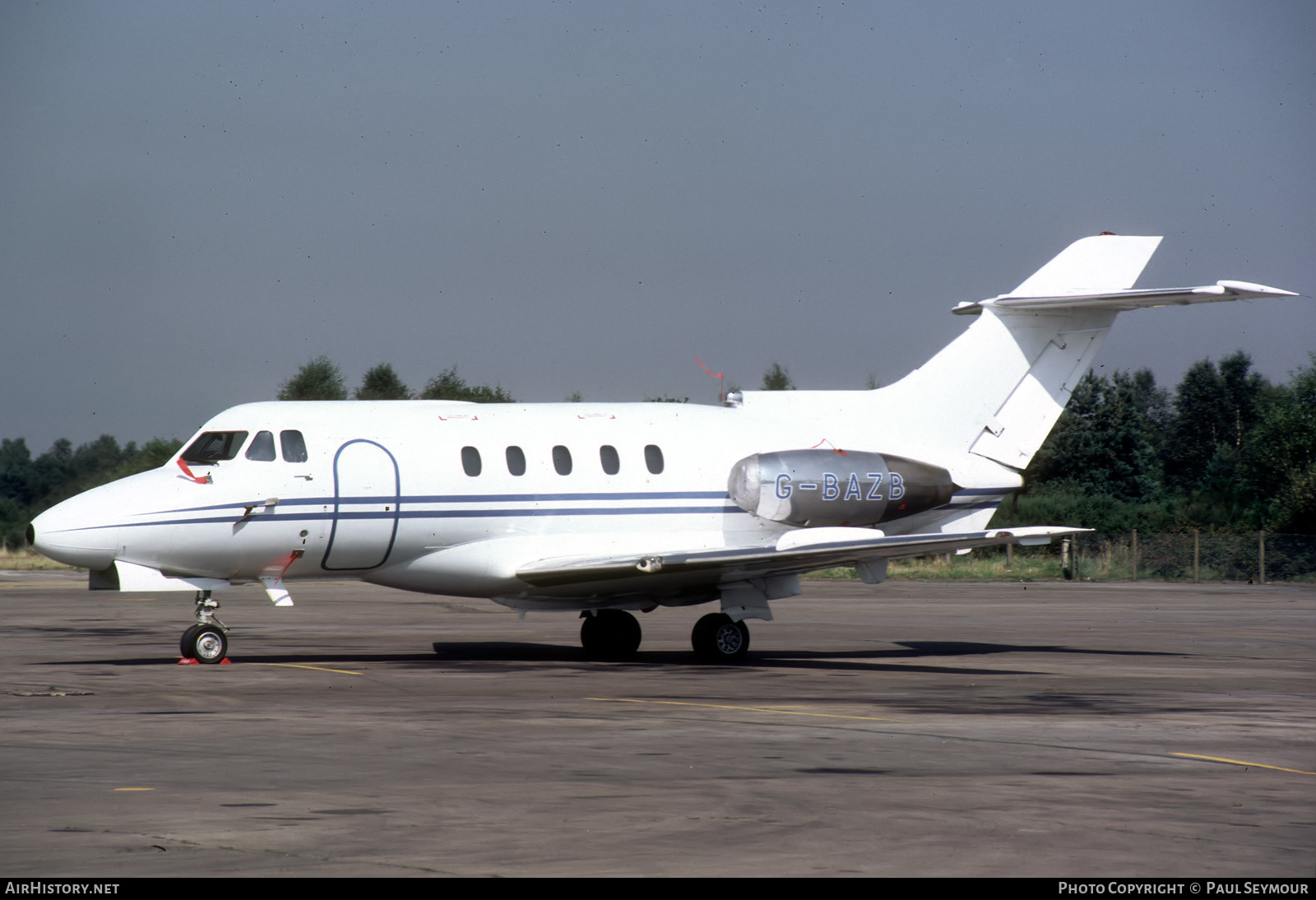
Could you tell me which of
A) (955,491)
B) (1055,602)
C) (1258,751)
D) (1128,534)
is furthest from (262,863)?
(1128,534)

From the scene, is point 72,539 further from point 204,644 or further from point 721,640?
point 721,640

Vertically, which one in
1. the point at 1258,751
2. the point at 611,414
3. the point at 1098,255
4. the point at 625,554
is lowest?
the point at 1258,751

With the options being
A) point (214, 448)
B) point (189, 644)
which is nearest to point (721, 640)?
point (189, 644)

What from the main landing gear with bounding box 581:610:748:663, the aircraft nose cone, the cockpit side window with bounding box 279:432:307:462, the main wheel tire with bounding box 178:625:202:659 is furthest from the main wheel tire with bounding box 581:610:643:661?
the aircraft nose cone

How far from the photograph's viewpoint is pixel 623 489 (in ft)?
72.4

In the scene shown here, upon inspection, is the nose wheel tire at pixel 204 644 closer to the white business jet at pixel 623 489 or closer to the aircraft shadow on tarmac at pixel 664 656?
the white business jet at pixel 623 489

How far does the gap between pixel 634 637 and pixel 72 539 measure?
26.1 ft

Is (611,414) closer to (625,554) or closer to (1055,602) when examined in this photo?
(625,554)

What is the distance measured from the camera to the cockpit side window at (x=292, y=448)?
66.2 ft

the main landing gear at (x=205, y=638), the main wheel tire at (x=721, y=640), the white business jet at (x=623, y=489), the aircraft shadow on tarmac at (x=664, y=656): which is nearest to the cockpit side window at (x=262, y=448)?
the white business jet at (x=623, y=489)

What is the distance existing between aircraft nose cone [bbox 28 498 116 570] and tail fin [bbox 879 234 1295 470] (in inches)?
462

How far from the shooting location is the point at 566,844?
8398 millimetres
